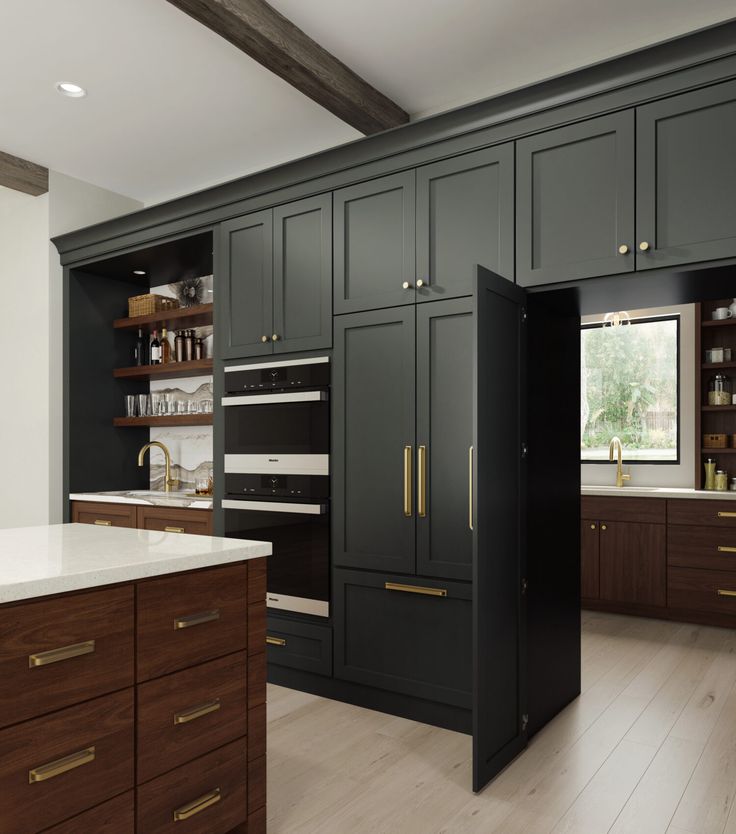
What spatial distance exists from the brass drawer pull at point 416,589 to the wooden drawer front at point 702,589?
2.36 metres

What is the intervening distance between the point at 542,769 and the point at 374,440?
1497mm

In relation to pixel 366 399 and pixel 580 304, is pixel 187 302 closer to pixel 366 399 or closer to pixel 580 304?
pixel 366 399

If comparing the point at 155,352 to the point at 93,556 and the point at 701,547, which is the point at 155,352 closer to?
the point at 93,556

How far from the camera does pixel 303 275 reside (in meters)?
3.50

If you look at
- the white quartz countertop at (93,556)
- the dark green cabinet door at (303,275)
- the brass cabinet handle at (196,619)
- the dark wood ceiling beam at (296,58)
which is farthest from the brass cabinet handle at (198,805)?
the dark wood ceiling beam at (296,58)

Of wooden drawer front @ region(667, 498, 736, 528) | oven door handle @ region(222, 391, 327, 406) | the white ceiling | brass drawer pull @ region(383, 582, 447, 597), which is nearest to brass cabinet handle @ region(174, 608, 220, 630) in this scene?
brass drawer pull @ region(383, 582, 447, 597)

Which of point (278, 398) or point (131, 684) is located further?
point (278, 398)

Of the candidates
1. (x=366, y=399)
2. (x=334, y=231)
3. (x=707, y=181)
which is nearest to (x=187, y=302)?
(x=334, y=231)

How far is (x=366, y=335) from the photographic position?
128 inches

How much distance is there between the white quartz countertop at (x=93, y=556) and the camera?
1556 mm

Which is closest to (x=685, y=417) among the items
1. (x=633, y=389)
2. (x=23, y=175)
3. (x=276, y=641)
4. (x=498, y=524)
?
(x=633, y=389)

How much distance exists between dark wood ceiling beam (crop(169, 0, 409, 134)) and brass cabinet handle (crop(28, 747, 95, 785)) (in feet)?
8.21

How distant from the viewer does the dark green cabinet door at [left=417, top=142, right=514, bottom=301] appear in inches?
112

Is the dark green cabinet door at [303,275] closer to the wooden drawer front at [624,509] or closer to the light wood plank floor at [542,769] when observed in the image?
the light wood plank floor at [542,769]
